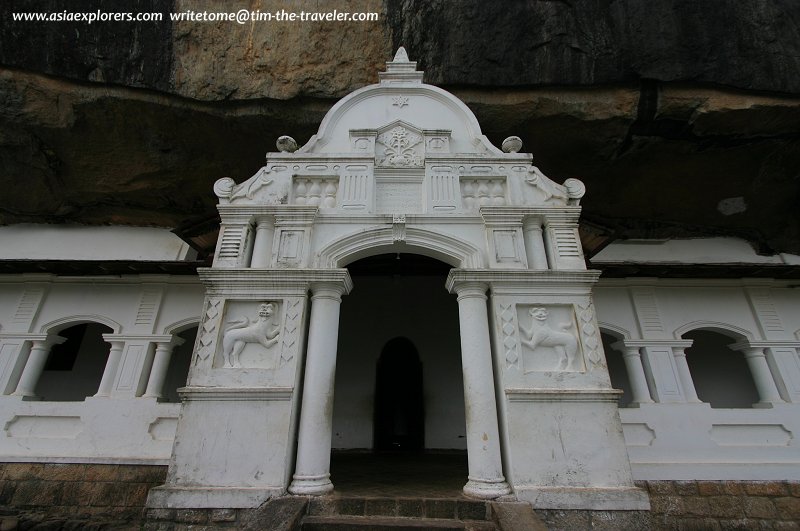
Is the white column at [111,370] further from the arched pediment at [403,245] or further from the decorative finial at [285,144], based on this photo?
the arched pediment at [403,245]

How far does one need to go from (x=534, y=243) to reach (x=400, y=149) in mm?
2672

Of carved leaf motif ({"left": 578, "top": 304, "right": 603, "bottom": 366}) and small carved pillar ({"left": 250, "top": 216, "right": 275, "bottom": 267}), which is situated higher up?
small carved pillar ({"left": 250, "top": 216, "right": 275, "bottom": 267})

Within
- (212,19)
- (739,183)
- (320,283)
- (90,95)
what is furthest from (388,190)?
(739,183)

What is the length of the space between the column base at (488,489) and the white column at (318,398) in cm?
166

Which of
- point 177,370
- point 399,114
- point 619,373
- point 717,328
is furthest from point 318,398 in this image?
point 717,328

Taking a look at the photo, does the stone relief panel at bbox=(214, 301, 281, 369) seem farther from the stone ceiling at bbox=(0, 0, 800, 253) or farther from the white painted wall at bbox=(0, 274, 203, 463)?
the stone ceiling at bbox=(0, 0, 800, 253)

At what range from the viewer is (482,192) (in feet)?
20.3

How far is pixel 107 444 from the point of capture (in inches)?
286

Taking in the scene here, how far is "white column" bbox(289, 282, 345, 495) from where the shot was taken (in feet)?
14.9

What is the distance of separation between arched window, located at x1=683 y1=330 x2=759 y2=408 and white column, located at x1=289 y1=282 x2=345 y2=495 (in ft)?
30.7

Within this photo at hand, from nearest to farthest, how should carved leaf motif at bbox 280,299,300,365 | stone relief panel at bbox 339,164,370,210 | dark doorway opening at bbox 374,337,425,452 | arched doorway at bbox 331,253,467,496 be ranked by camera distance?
carved leaf motif at bbox 280,299,300,365 → stone relief panel at bbox 339,164,370,210 → arched doorway at bbox 331,253,467,496 → dark doorway opening at bbox 374,337,425,452

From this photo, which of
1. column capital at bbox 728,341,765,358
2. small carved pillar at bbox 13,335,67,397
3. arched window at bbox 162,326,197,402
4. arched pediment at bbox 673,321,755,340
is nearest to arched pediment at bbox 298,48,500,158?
arched pediment at bbox 673,321,755,340

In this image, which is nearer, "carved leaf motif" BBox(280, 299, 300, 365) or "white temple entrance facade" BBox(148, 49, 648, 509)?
"white temple entrance facade" BBox(148, 49, 648, 509)

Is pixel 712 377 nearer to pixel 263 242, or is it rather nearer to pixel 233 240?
pixel 263 242
